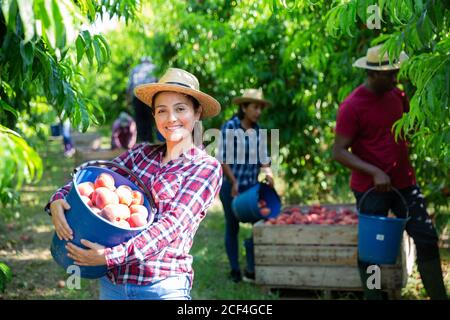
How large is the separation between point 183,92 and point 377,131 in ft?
6.19

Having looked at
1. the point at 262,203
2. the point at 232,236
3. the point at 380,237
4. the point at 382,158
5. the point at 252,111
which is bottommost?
the point at 232,236

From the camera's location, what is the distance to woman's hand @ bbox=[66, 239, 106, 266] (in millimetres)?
1944

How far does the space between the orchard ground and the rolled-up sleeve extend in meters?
2.48

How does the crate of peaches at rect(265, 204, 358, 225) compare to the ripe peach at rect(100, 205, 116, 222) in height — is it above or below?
below

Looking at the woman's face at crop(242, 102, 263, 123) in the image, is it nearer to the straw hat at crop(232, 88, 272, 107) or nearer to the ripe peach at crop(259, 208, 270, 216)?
the straw hat at crop(232, 88, 272, 107)

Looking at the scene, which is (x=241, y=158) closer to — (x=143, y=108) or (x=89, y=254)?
(x=143, y=108)

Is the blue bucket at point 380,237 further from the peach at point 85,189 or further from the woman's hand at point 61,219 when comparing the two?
the woman's hand at point 61,219

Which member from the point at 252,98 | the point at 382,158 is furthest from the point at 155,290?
the point at 252,98

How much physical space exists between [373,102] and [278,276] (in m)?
1.61

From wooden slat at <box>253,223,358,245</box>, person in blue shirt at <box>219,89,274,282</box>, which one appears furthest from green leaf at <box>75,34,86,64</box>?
person in blue shirt at <box>219,89,274,282</box>

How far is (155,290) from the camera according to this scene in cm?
218

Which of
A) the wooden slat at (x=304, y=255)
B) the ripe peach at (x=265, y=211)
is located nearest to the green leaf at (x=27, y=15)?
the wooden slat at (x=304, y=255)

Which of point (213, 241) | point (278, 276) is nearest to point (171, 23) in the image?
point (213, 241)
